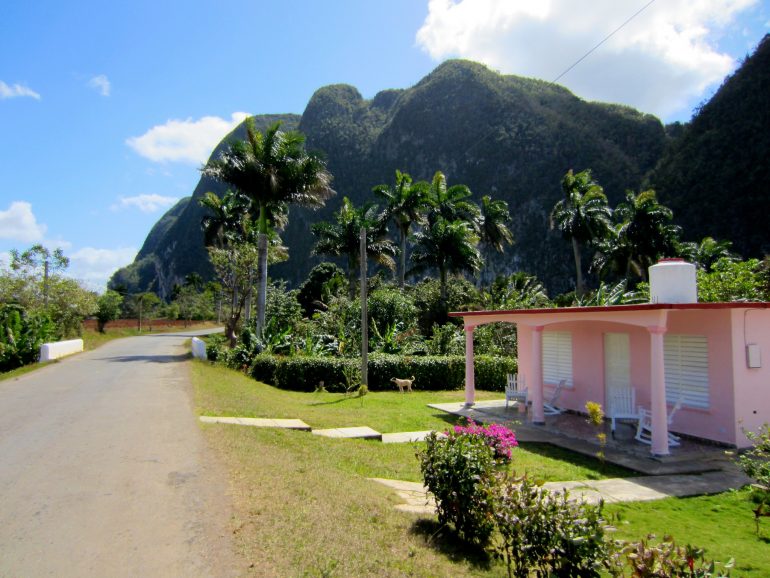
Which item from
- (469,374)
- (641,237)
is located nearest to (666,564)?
(469,374)

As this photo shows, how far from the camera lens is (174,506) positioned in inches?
211

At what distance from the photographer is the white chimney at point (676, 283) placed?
10.5 meters

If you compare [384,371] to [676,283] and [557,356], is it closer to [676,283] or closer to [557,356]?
[557,356]

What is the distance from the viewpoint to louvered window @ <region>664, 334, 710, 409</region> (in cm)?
987

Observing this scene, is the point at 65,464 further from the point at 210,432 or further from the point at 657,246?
the point at 657,246

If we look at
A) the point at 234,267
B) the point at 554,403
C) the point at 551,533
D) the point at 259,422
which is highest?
the point at 234,267

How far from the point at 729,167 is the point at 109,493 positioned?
2604 inches

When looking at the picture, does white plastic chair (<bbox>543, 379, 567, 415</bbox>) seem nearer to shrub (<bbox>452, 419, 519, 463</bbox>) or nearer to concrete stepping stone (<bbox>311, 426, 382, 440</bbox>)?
concrete stepping stone (<bbox>311, 426, 382, 440</bbox>)

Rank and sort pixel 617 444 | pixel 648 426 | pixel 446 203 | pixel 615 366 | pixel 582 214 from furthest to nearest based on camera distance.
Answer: pixel 582 214 < pixel 446 203 < pixel 615 366 < pixel 617 444 < pixel 648 426

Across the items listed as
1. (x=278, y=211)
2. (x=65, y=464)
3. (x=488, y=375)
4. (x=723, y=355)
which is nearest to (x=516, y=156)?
(x=278, y=211)

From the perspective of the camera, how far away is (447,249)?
107 ft

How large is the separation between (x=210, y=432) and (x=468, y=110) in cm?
9542

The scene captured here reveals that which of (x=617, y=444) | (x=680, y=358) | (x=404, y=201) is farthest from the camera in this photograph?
(x=404, y=201)

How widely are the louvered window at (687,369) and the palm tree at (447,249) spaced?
21.1m
